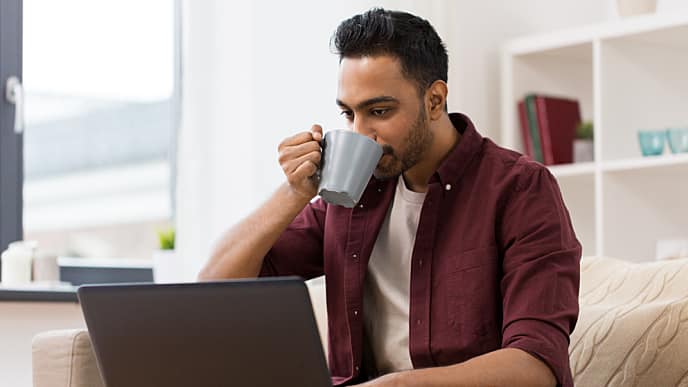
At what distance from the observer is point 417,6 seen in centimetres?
319

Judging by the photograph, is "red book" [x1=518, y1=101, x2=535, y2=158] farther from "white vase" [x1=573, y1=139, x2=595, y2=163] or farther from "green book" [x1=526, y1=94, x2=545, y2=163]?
"white vase" [x1=573, y1=139, x2=595, y2=163]

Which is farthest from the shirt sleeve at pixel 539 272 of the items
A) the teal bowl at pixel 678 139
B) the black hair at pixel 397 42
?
the teal bowl at pixel 678 139

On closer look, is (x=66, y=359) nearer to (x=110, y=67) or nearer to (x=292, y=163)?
(x=292, y=163)

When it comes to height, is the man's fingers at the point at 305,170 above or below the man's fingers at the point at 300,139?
below

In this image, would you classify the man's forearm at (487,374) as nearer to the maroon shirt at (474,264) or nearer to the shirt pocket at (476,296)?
the maroon shirt at (474,264)

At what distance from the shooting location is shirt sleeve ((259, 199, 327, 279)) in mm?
1976

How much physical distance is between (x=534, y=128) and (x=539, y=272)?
174 centimetres

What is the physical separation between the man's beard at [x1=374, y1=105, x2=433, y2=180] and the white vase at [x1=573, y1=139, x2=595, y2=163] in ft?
5.24

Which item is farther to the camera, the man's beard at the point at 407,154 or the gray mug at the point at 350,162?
the man's beard at the point at 407,154

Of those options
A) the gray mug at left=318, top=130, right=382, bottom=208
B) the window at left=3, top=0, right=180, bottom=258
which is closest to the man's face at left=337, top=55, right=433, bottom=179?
the gray mug at left=318, top=130, right=382, bottom=208

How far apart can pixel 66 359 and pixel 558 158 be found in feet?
6.40

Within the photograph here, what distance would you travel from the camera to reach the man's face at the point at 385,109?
175 centimetres

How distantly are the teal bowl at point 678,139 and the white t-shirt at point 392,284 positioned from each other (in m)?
1.32

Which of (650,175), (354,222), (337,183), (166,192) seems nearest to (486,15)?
(650,175)
